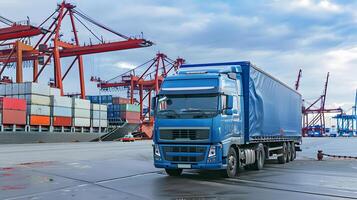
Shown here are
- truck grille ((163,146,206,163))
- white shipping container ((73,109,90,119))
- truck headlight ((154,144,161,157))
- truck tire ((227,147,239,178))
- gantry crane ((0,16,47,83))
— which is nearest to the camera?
truck grille ((163,146,206,163))

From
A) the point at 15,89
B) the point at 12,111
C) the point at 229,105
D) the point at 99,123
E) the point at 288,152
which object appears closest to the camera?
the point at 229,105

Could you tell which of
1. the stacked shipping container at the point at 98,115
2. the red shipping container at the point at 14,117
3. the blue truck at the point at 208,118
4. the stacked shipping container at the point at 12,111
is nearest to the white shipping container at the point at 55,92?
the stacked shipping container at the point at 12,111

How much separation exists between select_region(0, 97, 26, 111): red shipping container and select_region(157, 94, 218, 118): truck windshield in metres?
41.7

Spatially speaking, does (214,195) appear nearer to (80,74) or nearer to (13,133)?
(13,133)

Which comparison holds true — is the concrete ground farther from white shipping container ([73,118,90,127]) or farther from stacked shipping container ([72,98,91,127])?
stacked shipping container ([72,98,91,127])

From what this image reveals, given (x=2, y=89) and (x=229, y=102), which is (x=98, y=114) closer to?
(x=2, y=89)

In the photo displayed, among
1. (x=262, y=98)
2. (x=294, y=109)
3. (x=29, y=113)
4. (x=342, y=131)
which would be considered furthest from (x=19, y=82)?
(x=342, y=131)

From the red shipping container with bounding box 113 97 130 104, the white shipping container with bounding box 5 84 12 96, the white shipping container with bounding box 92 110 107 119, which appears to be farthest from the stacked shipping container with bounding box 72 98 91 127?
the red shipping container with bounding box 113 97 130 104

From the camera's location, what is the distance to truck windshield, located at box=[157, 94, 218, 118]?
12469mm

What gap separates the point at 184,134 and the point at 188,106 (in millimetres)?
783

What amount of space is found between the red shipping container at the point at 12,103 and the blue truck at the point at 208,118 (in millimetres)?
40490

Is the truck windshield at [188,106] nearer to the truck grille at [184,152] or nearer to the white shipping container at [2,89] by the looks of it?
the truck grille at [184,152]

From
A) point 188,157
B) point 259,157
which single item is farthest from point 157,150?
point 259,157

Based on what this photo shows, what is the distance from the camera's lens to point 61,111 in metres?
59.3
